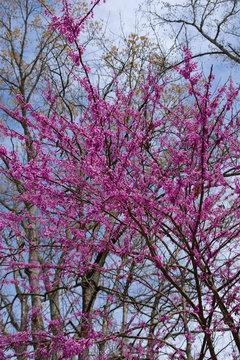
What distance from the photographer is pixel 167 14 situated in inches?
365

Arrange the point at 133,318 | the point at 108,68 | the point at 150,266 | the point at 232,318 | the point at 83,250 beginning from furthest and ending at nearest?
the point at 108,68 → the point at 150,266 → the point at 133,318 → the point at 83,250 → the point at 232,318

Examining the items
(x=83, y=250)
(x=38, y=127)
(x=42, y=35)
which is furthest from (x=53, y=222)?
(x=42, y=35)

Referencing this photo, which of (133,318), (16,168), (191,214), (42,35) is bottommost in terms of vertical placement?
(133,318)

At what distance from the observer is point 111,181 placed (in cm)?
344

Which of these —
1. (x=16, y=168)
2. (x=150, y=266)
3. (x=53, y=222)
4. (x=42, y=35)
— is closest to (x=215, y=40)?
(x=42, y=35)

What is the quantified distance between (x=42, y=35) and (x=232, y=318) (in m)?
10.1

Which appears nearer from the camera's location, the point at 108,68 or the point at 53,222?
the point at 53,222

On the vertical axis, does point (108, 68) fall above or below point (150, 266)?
above

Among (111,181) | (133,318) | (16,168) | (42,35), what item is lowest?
(133,318)

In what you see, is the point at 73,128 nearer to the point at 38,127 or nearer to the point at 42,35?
the point at 38,127

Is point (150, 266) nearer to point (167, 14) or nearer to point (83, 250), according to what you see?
point (83, 250)

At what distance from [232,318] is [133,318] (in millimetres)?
2433

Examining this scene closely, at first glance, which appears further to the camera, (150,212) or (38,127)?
(38,127)

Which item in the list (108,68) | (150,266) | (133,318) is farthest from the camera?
(108,68)
